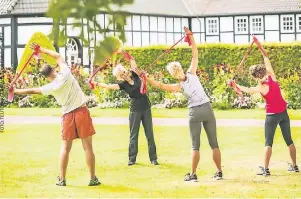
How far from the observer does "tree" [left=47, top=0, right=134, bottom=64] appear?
152 cm

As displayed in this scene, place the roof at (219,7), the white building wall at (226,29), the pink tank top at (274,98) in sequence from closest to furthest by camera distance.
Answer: the pink tank top at (274,98), the roof at (219,7), the white building wall at (226,29)

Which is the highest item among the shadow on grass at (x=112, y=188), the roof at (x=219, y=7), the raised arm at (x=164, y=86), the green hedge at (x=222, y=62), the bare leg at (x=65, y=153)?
the roof at (x=219, y=7)

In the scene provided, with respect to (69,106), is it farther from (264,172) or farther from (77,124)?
(264,172)

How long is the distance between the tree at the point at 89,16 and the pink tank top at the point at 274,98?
20.7 feet

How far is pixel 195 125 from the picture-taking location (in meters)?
7.41

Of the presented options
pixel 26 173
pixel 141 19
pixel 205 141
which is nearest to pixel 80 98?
pixel 26 173

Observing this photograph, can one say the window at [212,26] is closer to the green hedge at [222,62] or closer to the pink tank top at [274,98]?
the green hedge at [222,62]

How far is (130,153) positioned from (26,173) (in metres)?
1.37

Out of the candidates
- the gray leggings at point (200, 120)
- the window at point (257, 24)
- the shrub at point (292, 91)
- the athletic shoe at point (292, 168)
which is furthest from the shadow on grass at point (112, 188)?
the window at point (257, 24)

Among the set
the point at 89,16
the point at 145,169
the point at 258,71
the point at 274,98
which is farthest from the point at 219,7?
the point at 89,16

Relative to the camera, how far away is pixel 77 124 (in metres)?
Result: 7.11

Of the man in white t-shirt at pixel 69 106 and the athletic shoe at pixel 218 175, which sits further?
the athletic shoe at pixel 218 175

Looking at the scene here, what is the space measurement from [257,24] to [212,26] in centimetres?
232

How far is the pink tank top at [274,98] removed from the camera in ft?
25.4
